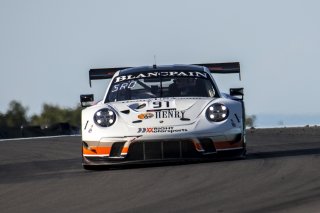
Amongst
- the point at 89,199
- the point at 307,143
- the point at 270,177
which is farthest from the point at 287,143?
the point at 89,199

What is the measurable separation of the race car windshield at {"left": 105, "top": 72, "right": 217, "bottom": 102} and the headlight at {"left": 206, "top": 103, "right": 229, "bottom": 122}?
3.04ft

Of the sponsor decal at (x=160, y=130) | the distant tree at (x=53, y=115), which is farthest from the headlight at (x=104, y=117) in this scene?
the distant tree at (x=53, y=115)

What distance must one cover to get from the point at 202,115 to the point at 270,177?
2243 mm

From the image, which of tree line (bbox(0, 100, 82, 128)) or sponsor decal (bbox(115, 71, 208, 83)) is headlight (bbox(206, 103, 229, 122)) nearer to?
sponsor decal (bbox(115, 71, 208, 83))

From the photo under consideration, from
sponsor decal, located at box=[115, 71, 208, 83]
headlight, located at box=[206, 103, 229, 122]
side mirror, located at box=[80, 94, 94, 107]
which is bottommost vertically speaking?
headlight, located at box=[206, 103, 229, 122]

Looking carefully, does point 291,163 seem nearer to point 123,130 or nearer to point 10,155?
point 123,130

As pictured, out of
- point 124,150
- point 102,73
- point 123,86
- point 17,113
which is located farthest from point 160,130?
point 17,113

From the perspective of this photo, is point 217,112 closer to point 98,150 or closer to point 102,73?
point 98,150

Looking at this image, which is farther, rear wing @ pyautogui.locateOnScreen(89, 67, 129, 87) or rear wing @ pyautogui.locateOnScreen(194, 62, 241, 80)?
rear wing @ pyautogui.locateOnScreen(194, 62, 241, 80)

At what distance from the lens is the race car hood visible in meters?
12.0

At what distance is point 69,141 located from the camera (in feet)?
65.2

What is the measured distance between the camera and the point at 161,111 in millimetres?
12102

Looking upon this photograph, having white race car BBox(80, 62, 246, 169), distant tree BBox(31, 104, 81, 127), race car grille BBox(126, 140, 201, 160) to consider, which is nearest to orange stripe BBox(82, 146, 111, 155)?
white race car BBox(80, 62, 246, 169)

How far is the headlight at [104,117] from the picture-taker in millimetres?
12133
